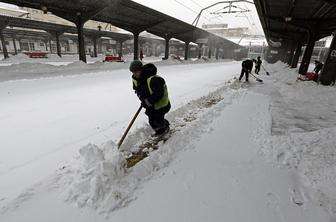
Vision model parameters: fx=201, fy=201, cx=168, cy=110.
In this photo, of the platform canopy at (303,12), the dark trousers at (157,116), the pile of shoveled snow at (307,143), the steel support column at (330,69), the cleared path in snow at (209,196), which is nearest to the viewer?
the cleared path in snow at (209,196)

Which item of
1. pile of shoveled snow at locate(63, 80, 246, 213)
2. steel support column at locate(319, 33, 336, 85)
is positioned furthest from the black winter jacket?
pile of shoveled snow at locate(63, 80, 246, 213)

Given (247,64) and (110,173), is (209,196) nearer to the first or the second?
(110,173)

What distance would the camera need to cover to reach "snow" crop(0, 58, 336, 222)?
214 centimetres

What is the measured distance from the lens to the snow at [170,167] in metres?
2.14

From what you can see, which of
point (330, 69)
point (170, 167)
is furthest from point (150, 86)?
point (330, 69)

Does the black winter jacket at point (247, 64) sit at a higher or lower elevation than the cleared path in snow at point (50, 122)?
higher

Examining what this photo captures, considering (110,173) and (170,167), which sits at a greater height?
(110,173)

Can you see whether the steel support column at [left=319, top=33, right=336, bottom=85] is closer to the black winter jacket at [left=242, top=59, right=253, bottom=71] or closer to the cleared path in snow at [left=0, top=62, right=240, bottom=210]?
the black winter jacket at [left=242, top=59, right=253, bottom=71]

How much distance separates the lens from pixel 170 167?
285cm

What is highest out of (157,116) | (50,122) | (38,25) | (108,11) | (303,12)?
(303,12)

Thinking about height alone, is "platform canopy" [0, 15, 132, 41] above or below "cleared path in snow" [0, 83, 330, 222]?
above

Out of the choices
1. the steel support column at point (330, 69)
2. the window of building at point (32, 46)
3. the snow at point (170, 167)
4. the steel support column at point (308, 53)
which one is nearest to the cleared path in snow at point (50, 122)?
the snow at point (170, 167)

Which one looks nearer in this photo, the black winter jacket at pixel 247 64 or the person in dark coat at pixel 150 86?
the person in dark coat at pixel 150 86

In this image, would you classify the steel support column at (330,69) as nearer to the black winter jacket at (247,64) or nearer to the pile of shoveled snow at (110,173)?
the black winter jacket at (247,64)
